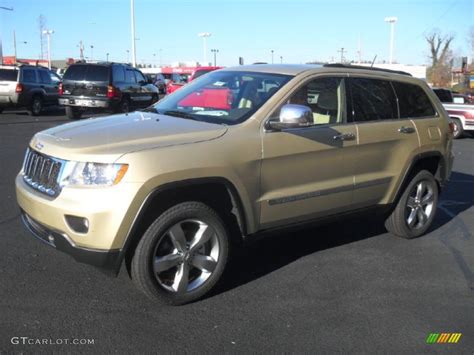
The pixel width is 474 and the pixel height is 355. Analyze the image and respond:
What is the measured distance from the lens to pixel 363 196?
16.2 feet

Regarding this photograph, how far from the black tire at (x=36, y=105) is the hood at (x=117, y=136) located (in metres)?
14.9

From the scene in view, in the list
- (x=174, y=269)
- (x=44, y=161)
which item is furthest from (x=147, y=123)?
(x=174, y=269)

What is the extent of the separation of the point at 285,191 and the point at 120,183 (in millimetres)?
1432

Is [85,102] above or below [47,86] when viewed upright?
below

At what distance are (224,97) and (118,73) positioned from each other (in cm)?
1216

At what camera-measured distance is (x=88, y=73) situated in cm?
1575

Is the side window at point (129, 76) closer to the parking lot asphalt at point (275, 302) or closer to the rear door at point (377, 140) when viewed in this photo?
the parking lot asphalt at point (275, 302)

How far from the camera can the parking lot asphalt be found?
3354 mm

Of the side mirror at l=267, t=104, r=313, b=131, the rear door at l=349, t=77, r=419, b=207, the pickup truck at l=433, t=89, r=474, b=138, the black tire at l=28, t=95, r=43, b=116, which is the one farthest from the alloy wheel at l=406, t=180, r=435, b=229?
the black tire at l=28, t=95, r=43, b=116

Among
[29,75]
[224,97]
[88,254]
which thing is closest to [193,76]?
[29,75]

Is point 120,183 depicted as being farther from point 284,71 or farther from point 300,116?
point 284,71

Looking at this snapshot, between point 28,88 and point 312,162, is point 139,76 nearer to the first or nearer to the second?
point 28,88

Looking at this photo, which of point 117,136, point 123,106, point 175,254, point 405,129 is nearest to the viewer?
point 117,136

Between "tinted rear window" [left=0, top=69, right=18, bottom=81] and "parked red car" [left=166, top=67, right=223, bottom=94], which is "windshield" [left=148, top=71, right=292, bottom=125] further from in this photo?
"tinted rear window" [left=0, top=69, right=18, bottom=81]
